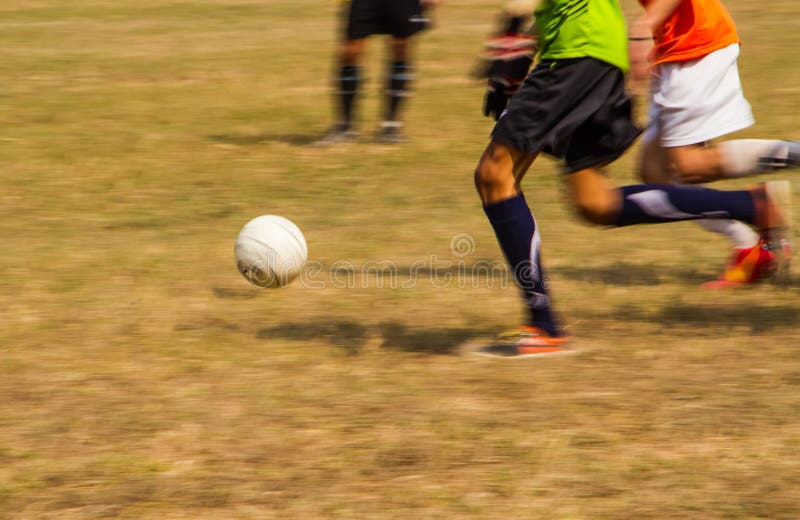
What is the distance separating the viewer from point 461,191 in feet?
25.8

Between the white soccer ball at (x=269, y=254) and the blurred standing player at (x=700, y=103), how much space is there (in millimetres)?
1656

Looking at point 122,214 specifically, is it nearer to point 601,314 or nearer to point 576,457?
point 601,314

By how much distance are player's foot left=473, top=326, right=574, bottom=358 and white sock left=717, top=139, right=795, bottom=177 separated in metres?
1.26

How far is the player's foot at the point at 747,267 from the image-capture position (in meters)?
5.40

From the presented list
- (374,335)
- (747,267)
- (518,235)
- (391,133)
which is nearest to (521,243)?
(518,235)

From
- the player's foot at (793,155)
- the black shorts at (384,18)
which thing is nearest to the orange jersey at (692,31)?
the player's foot at (793,155)

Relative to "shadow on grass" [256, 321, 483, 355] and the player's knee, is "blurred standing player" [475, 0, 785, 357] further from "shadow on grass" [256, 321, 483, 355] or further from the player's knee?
"shadow on grass" [256, 321, 483, 355]

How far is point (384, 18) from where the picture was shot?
9234 mm

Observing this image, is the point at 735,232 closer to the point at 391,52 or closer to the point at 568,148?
the point at 568,148

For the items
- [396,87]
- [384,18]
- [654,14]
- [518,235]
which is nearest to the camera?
[518,235]

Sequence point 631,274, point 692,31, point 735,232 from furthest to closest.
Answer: point 631,274, point 735,232, point 692,31

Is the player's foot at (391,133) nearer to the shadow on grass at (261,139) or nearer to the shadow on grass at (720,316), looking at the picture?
the shadow on grass at (261,139)

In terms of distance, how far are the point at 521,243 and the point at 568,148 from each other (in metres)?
0.39

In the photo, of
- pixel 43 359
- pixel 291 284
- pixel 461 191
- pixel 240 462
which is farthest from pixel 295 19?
pixel 240 462
